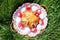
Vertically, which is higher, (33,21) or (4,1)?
(4,1)

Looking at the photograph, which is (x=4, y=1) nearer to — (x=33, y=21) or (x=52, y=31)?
(x=33, y=21)

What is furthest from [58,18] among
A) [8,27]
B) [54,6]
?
[8,27]

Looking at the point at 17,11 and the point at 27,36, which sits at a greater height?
the point at 17,11

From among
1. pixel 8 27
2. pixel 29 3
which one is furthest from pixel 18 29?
pixel 29 3

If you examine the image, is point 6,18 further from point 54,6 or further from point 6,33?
point 54,6

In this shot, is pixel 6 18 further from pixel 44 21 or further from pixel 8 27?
pixel 44 21
